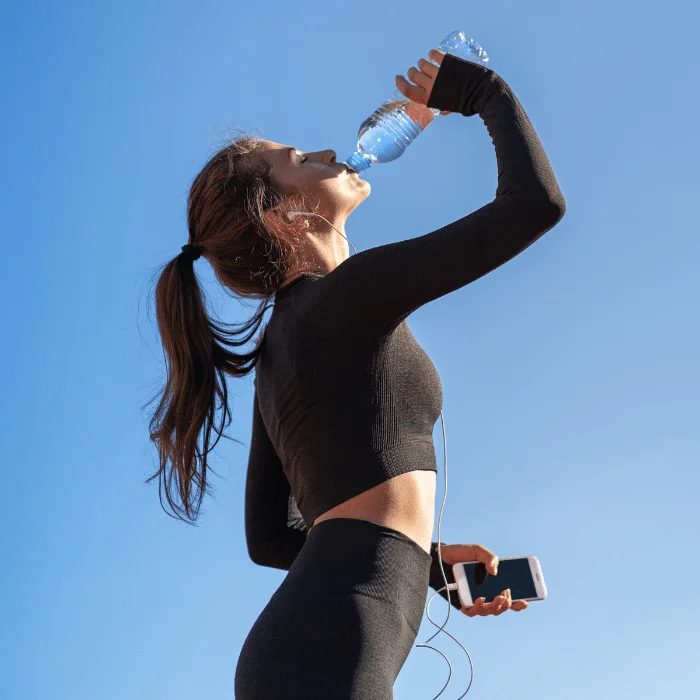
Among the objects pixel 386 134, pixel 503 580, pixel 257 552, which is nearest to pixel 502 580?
pixel 503 580

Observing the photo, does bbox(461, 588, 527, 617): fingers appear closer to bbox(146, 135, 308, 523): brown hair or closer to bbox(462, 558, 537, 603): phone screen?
bbox(462, 558, 537, 603): phone screen

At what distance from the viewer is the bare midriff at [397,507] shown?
263 cm

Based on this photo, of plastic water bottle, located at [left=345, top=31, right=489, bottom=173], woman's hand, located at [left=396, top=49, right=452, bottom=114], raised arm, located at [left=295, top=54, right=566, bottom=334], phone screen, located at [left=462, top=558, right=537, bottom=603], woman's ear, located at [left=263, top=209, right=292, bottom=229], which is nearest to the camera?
raised arm, located at [left=295, top=54, right=566, bottom=334]

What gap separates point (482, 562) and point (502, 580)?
95 mm

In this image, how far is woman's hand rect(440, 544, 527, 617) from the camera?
10.4ft

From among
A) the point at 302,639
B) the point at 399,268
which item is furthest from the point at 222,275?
the point at 302,639

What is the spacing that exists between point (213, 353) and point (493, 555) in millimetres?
1208

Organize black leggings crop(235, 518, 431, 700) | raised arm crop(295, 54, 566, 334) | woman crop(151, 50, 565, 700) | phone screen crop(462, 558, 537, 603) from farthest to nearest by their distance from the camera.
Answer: phone screen crop(462, 558, 537, 603), raised arm crop(295, 54, 566, 334), woman crop(151, 50, 565, 700), black leggings crop(235, 518, 431, 700)

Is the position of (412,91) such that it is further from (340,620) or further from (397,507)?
(340,620)

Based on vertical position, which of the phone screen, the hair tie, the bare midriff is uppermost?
the hair tie

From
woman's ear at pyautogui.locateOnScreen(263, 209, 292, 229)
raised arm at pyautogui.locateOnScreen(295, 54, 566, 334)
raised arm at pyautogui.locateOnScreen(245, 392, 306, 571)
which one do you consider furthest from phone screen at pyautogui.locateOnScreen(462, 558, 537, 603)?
woman's ear at pyautogui.locateOnScreen(263, 209, 292, 229)

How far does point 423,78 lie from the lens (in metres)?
3.12

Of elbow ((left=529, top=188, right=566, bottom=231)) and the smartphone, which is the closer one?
elbow ((left=529, top=188, right=566, bottom=231))

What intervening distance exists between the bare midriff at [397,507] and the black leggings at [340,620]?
0.03 meters
